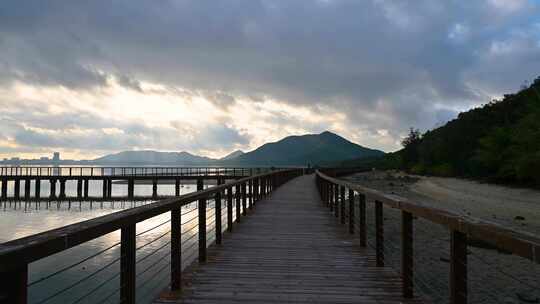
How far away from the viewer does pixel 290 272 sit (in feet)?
15.0

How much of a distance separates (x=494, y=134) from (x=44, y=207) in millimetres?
37130

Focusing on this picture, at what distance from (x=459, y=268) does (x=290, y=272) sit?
2.32 meters

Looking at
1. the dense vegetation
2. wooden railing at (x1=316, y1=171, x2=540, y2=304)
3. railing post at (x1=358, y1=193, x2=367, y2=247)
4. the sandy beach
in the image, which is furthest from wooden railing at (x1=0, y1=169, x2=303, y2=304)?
the dense vegetation

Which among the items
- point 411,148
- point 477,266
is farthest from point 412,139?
point 477,266

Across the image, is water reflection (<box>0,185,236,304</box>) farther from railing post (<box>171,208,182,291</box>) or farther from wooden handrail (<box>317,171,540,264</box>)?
wooden handrail (<box>317,171,540,264</box>)

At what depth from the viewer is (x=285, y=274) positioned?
14.7 ft

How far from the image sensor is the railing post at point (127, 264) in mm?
2838

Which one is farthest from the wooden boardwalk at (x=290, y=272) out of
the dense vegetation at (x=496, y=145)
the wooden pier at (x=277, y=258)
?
the dense vegetation at (x=496, y=145)

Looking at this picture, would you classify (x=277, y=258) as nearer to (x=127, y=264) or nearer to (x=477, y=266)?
(x=127, y=264)

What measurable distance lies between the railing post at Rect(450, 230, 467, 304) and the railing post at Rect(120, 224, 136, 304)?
2.19 meters

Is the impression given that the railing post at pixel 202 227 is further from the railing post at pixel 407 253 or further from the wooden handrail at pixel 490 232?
the wooden handrail at pixel 490 232

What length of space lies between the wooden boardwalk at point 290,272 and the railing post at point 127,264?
2.44ft

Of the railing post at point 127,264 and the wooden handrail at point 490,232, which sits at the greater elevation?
the wooden handrail at point 490,232

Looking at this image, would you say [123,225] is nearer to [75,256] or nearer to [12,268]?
[12,268]
